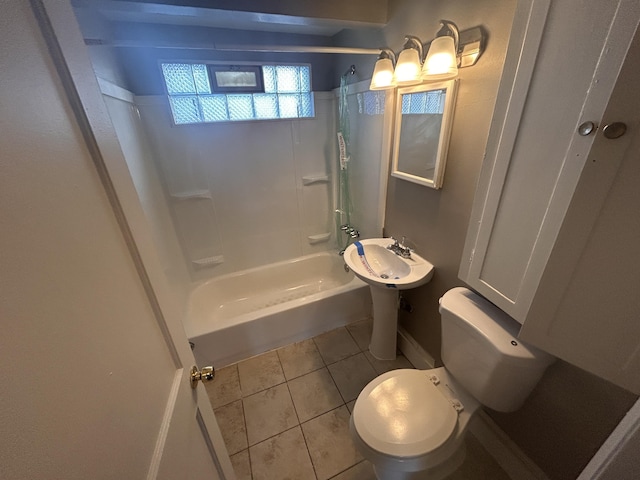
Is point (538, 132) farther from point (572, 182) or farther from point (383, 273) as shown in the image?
point (383, 273)

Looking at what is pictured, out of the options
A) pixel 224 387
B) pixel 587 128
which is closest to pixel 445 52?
pixel 587 128

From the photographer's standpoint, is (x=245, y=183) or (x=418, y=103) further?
(x=245, y=183)

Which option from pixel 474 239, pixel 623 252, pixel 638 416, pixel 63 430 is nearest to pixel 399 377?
pixel 474 239

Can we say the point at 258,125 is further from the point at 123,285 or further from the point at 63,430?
the point at 63,430

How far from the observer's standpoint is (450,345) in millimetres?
1127

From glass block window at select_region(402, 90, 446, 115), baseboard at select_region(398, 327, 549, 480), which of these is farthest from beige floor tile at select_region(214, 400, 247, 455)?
glass block window at select_region(402, 90, 446, 115)

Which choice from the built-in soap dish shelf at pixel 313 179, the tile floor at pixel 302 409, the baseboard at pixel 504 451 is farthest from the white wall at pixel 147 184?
the baseboard at pixel 504 451

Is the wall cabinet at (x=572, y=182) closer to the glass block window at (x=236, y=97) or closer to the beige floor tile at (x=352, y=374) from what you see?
the beige floor tile at (x=352, y=374)

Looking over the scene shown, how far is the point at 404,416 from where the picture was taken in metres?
1.04

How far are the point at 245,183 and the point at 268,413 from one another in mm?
1648

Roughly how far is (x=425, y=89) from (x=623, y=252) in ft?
3.45

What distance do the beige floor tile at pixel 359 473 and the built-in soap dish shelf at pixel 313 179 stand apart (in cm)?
198

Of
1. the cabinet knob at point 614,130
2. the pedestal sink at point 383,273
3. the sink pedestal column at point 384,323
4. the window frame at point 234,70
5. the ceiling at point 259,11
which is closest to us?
the cabinet knob at point 614,130

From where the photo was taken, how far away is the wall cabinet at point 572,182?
482 millimetres
